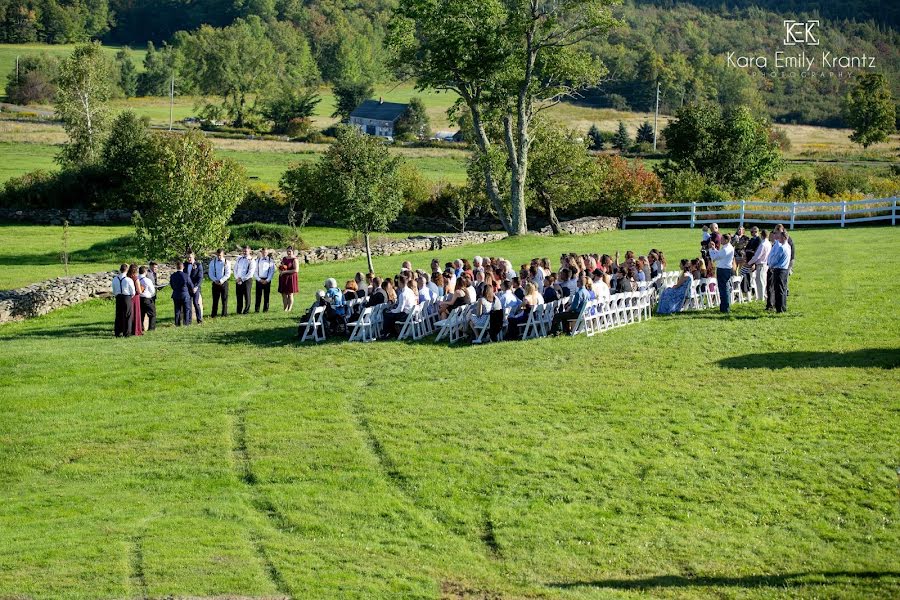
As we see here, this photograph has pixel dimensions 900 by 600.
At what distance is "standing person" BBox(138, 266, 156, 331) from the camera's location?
2312cm

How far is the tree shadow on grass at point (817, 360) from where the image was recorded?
17.9 metres

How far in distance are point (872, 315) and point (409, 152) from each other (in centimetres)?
6435

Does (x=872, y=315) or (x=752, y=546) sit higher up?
(x=872, y=315)

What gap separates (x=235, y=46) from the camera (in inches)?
4658

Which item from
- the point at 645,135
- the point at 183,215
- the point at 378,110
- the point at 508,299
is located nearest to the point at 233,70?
the point at 378,110

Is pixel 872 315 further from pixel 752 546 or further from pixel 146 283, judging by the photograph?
pixel 146 283

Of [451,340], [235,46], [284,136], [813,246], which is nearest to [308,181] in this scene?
[813,246]

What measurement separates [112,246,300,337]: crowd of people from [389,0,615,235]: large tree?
1695 cm

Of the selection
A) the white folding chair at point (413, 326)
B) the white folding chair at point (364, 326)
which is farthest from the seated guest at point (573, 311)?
the white folding chair at point (364, 326)

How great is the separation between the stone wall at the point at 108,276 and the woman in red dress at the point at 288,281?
6935 millimetres

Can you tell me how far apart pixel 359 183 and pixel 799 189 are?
2364cm

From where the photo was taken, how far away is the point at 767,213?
3950 centimetres

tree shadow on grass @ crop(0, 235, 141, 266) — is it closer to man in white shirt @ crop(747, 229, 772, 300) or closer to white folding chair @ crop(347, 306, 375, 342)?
white folding chair @ crop(347, 306, 375, 342)

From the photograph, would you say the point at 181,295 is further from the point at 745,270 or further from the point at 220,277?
the point at 745,270
